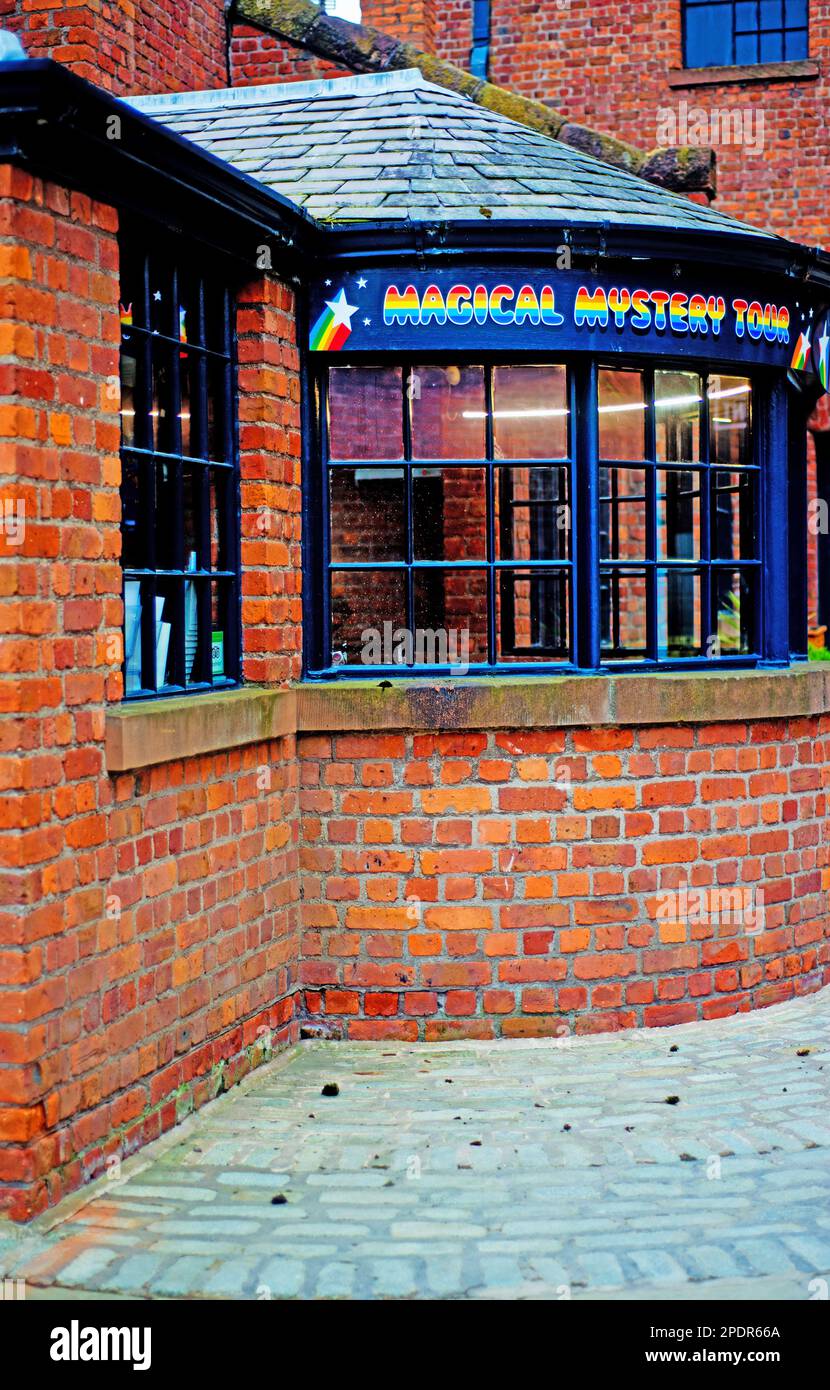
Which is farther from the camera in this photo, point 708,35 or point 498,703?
point 708,35

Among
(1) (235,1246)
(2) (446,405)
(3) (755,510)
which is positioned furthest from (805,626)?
(1) (235,1246)

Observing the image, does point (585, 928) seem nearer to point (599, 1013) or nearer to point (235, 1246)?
point (599, 1013)

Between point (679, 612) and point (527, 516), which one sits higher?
point (527, 516)

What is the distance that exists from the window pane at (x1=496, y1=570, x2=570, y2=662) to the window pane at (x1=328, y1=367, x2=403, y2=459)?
1.96 meters

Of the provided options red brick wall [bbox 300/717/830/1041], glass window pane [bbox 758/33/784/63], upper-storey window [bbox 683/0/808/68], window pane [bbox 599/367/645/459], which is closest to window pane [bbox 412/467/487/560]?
window pane [bbox 599/367/645/459]

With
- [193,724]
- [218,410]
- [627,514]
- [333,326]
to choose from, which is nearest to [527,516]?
[627,514]

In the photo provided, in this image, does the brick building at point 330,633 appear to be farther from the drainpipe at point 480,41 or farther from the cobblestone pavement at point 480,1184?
the drainpipe at point 480,41

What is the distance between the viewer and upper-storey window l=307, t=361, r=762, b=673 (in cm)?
680

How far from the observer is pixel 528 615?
31.9ft

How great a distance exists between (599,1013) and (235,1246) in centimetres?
267

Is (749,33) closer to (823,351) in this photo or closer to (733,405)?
(823,351)

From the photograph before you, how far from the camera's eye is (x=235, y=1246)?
4.33 meters

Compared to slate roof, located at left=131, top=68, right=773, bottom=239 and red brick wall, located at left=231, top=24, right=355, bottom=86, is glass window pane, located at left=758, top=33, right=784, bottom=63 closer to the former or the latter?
red brick wall, located at left=231, top=24, right=355, bottom=86

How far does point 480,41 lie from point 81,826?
38.0 ft
